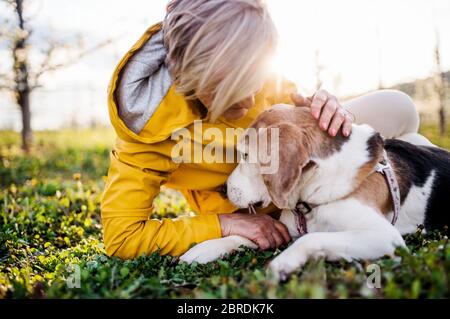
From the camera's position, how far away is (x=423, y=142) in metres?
4.78

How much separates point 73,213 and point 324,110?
11.4 ft

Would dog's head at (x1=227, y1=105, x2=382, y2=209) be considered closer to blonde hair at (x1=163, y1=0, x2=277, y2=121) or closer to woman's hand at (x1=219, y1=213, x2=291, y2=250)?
woman's hand at (x1=219, y1=213, x2=291, y2=250)

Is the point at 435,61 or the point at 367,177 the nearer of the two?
the point at 367,177

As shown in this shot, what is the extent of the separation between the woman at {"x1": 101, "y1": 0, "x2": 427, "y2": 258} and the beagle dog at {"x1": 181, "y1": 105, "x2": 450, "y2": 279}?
7.2 inches

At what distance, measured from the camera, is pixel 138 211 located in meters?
3.71

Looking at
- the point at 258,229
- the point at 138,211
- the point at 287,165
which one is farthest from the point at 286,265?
the point at 138,211

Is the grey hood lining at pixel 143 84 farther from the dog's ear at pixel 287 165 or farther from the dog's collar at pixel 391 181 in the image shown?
the dog's collar at pixel 391 181

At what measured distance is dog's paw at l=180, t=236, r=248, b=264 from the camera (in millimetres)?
3469

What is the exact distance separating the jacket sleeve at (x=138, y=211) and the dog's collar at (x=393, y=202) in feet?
2.22

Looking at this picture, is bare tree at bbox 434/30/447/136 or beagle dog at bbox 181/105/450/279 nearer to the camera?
beagle dog at bbox 181/105/450/279

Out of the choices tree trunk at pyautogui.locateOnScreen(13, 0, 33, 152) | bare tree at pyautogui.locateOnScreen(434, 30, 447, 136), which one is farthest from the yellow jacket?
bare tree at pyautogui.locateOnScreen(434, 30, 447, 136)

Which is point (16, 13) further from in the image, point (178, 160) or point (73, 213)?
point (178, 160)
